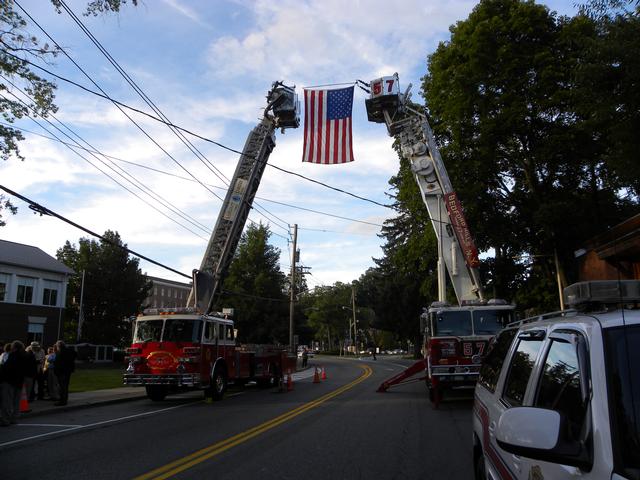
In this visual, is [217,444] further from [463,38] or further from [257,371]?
[463,38]

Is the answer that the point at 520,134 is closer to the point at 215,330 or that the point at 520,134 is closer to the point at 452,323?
the point at 452,323

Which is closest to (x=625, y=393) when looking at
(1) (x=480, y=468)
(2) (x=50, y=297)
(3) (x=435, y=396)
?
(1) (x=480, y=468)

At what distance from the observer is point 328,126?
1822 centimetres

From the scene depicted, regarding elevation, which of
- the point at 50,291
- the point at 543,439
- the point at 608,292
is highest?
the point at 50,291

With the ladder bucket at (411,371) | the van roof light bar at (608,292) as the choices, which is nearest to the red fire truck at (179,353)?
the ladder bucket at (411,371)

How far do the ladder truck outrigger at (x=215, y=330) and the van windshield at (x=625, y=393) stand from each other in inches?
570

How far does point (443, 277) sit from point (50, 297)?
39.1 m

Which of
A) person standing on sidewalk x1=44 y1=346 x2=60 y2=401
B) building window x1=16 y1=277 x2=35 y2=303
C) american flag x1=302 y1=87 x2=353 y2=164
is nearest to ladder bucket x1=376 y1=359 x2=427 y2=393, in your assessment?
american flag x1=302 y1=87 x2=353 y2=164

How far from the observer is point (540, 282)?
27.3 m

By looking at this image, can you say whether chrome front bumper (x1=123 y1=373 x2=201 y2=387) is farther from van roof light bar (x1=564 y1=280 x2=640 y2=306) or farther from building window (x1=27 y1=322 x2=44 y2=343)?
building window (x1=27 y1=322 x2=44 y2=343)

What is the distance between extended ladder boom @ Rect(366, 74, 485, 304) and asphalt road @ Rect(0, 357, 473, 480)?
3.85 metres

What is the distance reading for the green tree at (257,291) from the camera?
53.2 meters

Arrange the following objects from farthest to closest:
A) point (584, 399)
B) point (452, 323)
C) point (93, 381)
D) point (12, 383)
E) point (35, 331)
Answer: point (35, 331)
point (93, 381)
point (452, 323)
point (12, 383)
point (584, 399)

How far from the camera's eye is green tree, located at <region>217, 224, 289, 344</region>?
53219 mm
